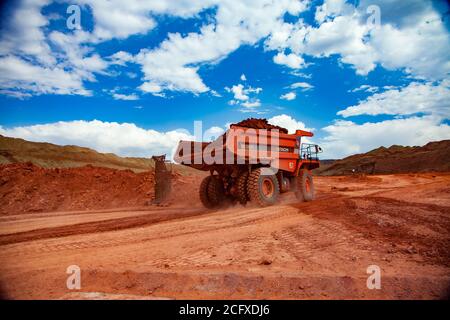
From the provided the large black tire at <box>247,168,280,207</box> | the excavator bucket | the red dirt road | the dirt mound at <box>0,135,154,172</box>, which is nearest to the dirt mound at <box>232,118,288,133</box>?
the large black tire at <box>247,168,280,207</box>

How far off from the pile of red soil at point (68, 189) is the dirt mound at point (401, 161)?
27476mm

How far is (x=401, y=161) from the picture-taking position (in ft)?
142

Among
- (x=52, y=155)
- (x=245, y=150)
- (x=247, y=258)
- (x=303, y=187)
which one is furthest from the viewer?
(x=52, y=155)

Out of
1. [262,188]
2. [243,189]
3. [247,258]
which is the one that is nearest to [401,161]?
[262,188]

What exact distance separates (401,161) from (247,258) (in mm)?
45792

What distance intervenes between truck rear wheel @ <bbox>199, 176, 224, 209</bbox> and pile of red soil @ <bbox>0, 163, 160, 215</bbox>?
4.49 meters

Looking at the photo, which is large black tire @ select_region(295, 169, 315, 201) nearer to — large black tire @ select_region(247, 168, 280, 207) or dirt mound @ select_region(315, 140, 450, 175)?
large black tire @ select_region(247, 168, 280, 207)

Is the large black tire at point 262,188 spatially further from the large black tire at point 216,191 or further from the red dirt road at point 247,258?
the red dirt road at point 247,258

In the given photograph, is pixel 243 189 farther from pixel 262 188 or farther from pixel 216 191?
pixel 216 191

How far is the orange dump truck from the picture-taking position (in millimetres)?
10672

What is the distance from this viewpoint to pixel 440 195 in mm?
10859
